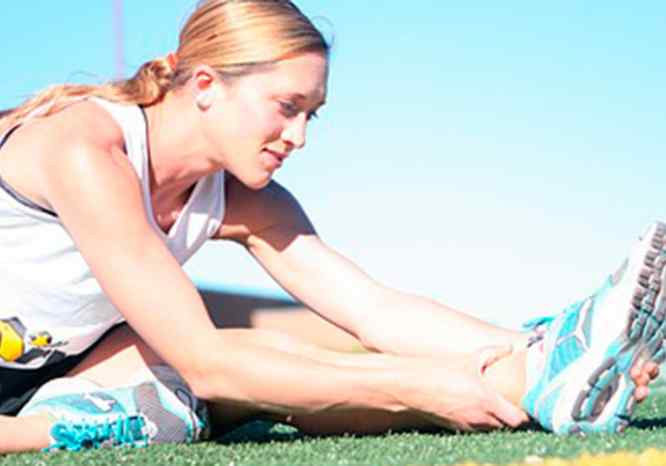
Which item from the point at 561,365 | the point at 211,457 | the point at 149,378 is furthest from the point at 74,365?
the point at 561,365

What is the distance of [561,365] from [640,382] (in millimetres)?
172

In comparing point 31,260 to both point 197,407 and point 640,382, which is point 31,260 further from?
point 640,382

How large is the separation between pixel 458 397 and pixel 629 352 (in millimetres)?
373

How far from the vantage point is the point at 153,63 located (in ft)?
9.45

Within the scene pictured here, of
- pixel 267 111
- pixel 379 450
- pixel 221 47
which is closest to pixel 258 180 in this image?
pixel 267 111

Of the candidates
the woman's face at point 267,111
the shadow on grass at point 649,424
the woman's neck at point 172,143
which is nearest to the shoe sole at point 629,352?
the shadow on grass at point 649,424

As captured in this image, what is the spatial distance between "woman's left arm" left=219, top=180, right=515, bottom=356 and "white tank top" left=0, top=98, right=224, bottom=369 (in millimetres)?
165

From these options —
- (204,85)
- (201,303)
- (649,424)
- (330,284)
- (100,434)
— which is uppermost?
(204,85)

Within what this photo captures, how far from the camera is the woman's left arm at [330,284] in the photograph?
304 centimetres

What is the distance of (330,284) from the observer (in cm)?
324

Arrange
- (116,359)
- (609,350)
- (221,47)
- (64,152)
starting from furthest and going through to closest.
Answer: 1. (116,359)
2. (221,47)
3. (64,152)
4. (609,350)

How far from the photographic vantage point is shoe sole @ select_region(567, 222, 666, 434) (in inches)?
91.4

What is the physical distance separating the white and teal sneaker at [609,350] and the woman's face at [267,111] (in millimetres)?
790

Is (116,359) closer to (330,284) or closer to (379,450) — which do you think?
(330,284)
